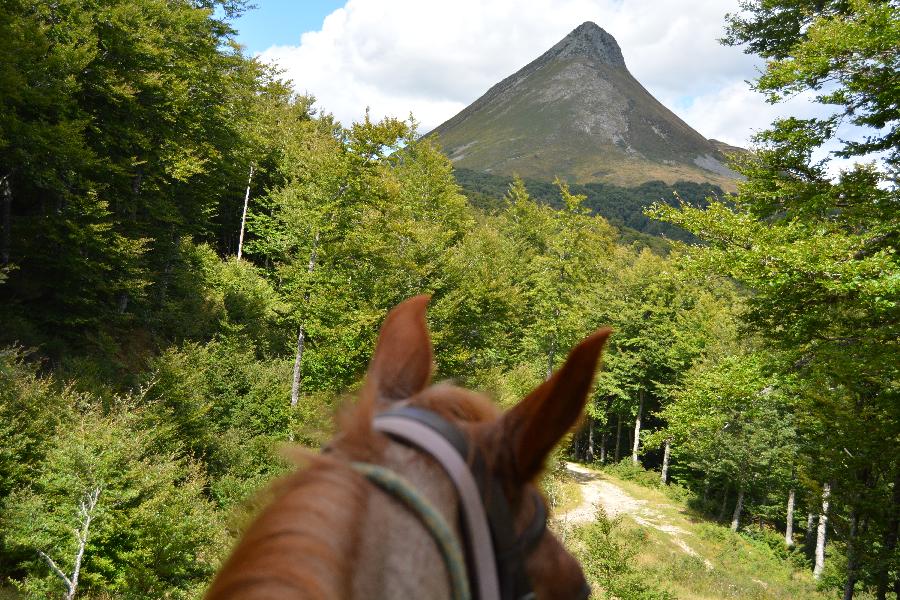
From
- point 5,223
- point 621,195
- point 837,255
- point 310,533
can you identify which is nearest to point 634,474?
point 837,255

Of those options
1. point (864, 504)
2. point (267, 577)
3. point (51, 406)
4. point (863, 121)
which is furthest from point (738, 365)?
point (51, 406)

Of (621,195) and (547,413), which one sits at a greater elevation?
(621,195)

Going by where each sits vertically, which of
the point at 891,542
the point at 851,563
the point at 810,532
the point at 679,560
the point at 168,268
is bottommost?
the point at 679,560

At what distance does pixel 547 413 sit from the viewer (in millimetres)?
829

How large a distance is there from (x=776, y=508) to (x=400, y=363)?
30621 mm

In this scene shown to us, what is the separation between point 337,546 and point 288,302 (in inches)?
698

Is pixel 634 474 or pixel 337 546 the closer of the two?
pixel 337 546

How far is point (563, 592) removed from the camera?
37.6 inches

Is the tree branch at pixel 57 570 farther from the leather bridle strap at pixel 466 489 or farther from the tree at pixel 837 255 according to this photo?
the tree at pixel 837 255

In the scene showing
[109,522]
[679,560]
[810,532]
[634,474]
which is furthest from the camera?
[634,474]

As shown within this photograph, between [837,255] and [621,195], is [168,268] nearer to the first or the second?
[837,255]

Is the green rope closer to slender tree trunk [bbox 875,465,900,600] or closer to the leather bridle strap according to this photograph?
the leather bridle strap

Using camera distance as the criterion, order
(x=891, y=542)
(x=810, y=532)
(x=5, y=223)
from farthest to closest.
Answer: (x=810, y=532)
(x=5, y=223)
(x=891, y=542)

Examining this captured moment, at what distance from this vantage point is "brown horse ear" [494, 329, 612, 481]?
2.57 ft
